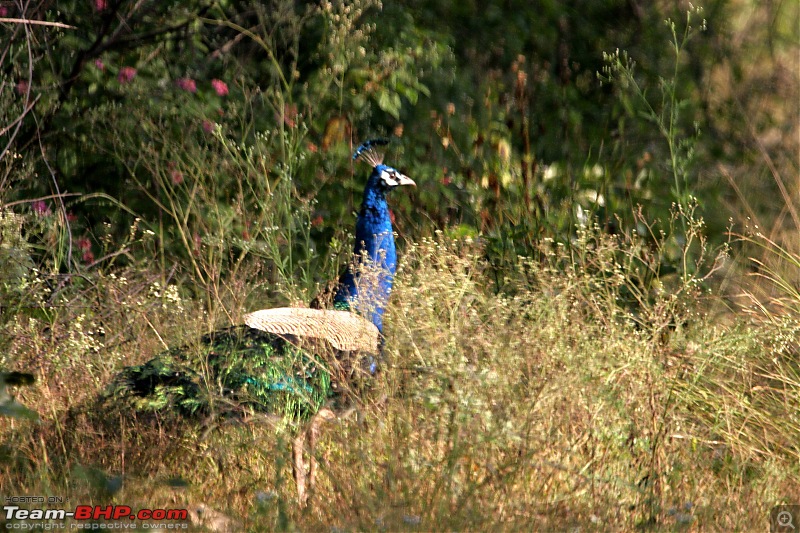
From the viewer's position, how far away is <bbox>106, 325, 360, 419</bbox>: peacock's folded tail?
3273 mm

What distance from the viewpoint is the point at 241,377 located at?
11.1 ft

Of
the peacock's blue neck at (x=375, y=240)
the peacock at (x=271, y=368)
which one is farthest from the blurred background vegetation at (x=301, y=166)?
the peacock at (x=271, y=368)

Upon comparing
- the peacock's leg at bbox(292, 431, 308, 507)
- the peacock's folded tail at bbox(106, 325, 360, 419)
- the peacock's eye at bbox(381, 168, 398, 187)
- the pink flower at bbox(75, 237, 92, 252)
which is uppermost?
the pink flower at bbox(75, 237, 92, 252)

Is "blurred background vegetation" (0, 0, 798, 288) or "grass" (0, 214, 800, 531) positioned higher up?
"blurred background vegetation" (0, 0, 798, 288)

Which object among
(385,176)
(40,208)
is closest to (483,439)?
(385,176)

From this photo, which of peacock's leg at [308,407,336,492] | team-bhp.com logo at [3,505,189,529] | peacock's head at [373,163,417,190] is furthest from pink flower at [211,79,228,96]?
team-bhp.com logo at [3,505,189,529]

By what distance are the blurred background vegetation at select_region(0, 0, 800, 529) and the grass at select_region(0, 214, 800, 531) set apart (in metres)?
0.41

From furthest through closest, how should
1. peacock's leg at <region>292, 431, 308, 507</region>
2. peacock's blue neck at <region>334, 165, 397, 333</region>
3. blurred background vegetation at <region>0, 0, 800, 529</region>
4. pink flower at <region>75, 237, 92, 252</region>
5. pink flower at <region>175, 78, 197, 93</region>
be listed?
pink flower at <region>175, 78, 197, 93</region>
pink flower at <region>75, 237, 92, 252</region>
blurred background vegetation at <region>0, 0, 800, 529</region>
peacock's blue neck at <region>334, 165, 397, 333</region>
peacock's leg at <region>292, 431, 308, 507</region>

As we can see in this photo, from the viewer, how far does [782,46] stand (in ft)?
26.3

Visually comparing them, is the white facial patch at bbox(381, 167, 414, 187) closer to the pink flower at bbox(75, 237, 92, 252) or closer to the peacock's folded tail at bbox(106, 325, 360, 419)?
the peacock's folded tail at bbox(106, 325, 360, 419)

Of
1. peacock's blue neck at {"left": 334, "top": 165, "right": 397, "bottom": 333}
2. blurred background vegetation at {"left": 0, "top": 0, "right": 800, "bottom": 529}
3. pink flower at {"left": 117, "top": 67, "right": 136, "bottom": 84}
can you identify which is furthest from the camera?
pink flower at {"left": 117, "top": 67, "right": 136, "bottom": 84}

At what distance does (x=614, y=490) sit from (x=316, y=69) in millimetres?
3879

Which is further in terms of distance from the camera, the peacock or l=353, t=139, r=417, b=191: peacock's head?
l=353, t=139, r=417, b=191: peacock's head

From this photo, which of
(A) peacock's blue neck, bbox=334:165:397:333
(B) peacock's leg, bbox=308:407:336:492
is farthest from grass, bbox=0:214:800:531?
(A) peacock's blue neck, bbox=334:165:397:333
